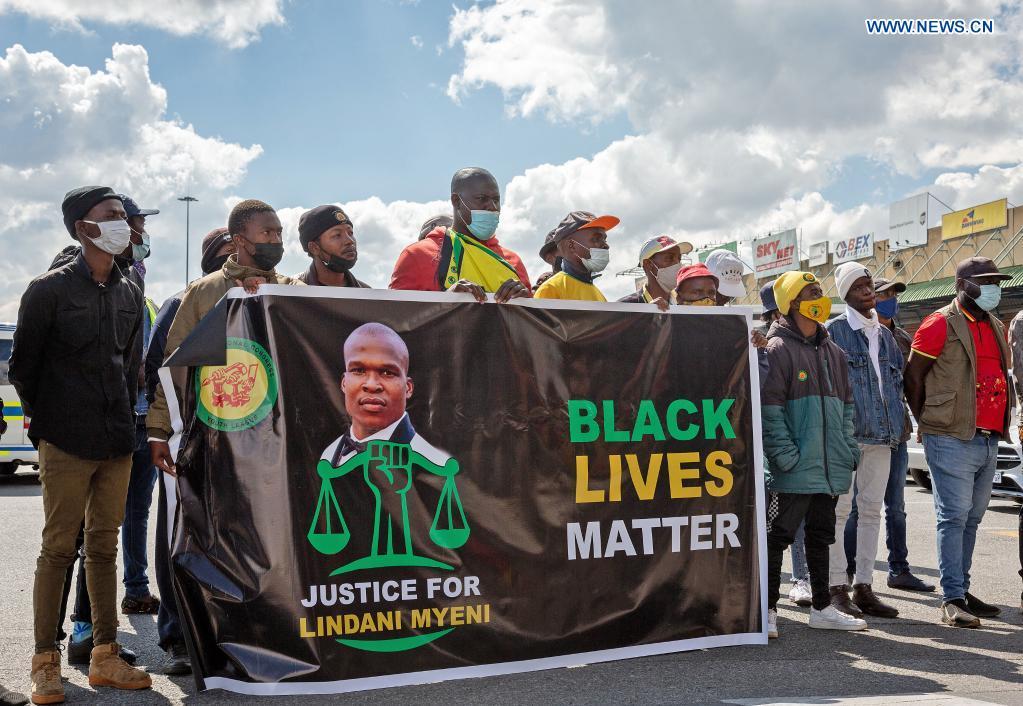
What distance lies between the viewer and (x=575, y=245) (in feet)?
19.1

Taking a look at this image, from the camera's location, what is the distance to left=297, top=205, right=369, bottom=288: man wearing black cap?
5133 mm

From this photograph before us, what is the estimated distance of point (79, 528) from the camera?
14.9 feet

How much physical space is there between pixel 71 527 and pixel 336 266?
175cm

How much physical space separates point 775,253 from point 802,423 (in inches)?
2576

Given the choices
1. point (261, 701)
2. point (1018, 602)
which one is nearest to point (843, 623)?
point (1018, 602)

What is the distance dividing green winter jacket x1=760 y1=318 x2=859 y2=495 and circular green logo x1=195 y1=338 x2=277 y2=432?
2.76 meters

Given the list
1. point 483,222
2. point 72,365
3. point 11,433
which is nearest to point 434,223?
point 483,222

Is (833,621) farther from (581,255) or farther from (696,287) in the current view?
(581,255)

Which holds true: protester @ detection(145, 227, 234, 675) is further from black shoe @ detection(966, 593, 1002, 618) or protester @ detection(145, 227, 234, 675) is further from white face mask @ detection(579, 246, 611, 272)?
black shoe @ detection(966, 593, 1002, 618)

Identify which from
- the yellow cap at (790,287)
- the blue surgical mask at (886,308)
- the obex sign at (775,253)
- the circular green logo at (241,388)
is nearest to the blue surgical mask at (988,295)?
the blue surgical mask at (886,308)

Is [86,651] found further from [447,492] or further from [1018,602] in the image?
[1018,602]

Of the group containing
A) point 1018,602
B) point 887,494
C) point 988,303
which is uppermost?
point 988,303

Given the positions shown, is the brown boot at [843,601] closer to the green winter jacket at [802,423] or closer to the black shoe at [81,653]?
the green winter jacket at [802,423]

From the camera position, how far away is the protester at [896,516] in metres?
6.96
